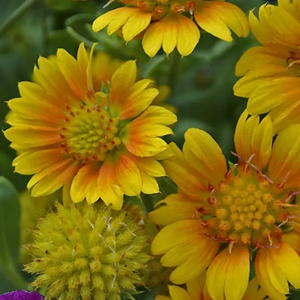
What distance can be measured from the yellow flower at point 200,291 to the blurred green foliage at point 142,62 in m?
0.37

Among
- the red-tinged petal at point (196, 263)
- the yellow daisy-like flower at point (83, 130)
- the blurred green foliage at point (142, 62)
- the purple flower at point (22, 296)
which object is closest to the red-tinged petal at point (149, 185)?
the yellow daisy-like flower at point (83, 130)

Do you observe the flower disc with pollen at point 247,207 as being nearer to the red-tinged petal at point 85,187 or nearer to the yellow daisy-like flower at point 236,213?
the yellow daisy-like flower at point 236,213

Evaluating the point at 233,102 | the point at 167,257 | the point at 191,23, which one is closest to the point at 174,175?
the point at 167,257

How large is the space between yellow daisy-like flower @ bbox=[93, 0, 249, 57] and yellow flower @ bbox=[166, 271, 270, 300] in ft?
1.07

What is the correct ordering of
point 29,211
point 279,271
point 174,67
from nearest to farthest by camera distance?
point 279,271, point 29,211, point 174,67

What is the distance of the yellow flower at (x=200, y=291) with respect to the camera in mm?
985

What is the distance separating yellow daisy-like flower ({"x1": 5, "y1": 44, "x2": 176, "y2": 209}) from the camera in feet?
3.22

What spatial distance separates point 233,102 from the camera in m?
1.59

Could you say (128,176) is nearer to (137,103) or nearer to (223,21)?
(137,103)

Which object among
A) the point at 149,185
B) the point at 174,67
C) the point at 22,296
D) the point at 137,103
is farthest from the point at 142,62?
the point at 22,296

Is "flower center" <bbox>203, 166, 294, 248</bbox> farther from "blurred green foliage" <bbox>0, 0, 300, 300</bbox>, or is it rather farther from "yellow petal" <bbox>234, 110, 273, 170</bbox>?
"blurred green foliage" <bbox>0, 0, 300, 300</bbox>

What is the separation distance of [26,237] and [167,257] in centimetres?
32

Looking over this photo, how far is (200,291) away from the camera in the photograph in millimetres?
1002

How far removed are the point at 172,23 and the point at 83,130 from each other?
0.71ft
